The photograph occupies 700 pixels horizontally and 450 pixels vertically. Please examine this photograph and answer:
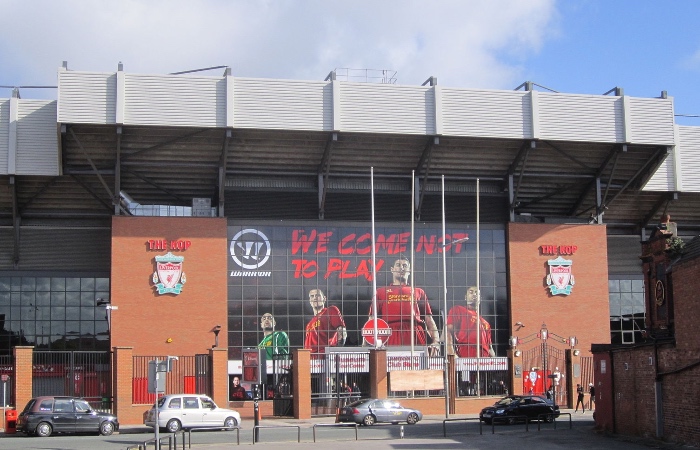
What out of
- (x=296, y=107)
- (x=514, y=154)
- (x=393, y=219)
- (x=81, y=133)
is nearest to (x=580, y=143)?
(x=514, y=154)

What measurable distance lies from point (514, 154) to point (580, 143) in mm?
3633

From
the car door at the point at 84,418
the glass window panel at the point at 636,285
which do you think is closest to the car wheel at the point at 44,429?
the car door at the point at 84,418

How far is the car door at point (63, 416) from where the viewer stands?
34.0 meters

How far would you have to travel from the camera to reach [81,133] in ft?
154

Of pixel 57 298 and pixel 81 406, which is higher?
pixel 57 298

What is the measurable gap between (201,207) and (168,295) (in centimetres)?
536

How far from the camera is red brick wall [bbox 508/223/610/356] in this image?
5291 centimetres

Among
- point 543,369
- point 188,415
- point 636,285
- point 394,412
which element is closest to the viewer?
point 188,415

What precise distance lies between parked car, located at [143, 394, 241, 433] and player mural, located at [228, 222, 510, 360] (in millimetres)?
13580

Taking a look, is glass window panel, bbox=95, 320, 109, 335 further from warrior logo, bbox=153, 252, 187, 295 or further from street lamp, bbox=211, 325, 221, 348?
street lamp, bbox=211, 325, 221, 348

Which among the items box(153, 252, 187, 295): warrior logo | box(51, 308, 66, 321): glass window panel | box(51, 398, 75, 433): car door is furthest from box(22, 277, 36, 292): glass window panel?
box(51, 398, 75, 433): car door

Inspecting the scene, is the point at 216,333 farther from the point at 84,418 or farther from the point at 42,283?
the point at 84,418

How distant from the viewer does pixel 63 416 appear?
34.1 metres

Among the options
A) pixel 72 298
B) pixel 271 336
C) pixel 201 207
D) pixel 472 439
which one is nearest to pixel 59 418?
pixel 472 439
